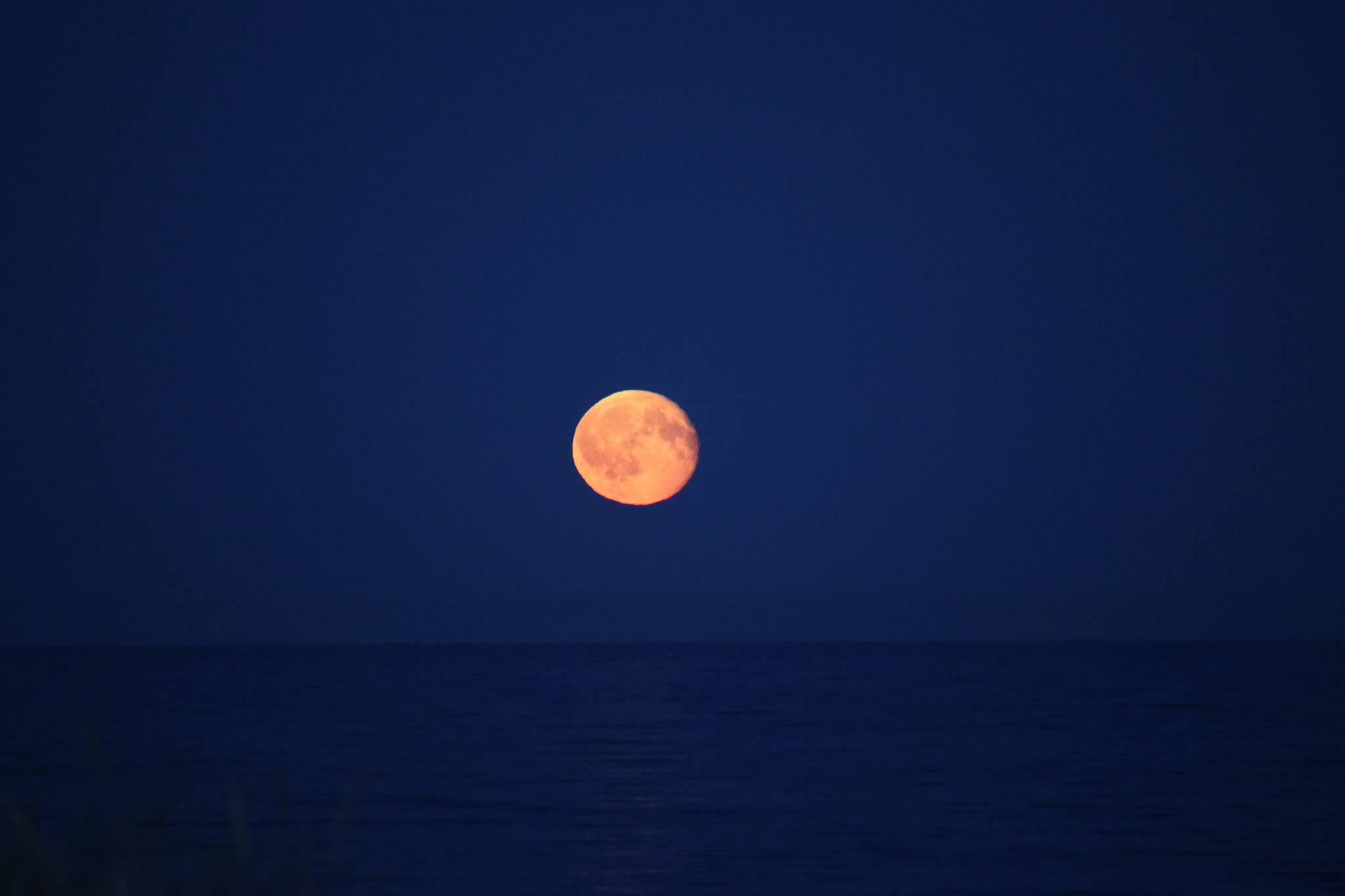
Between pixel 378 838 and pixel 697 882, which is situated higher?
pixel 378 838

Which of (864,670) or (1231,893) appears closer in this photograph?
(1231,893)

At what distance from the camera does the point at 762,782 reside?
76.5 ft

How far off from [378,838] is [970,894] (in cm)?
859

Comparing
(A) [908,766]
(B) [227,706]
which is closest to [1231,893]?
(A) [908,766]

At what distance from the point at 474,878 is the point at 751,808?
6323 millimetres

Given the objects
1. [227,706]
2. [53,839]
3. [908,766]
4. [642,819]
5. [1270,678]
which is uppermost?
[1270,678]

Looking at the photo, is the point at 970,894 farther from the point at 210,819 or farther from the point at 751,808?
the point at 210,819

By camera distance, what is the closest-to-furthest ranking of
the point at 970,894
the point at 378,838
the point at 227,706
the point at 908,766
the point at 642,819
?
the point at 970,894, the point at 378,838, the point at 642,819, the point at 908,766, the point at 227,706

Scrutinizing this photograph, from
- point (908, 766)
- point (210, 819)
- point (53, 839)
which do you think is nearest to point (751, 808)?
point (908, 766)

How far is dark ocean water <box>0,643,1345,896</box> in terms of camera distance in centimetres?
1559

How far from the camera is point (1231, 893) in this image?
14578 millimetres

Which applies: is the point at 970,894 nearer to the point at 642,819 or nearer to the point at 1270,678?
the point at 642,819

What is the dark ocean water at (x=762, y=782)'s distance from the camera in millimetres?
15594

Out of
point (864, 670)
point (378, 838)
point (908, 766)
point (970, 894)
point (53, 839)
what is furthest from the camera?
point (864, 670)
